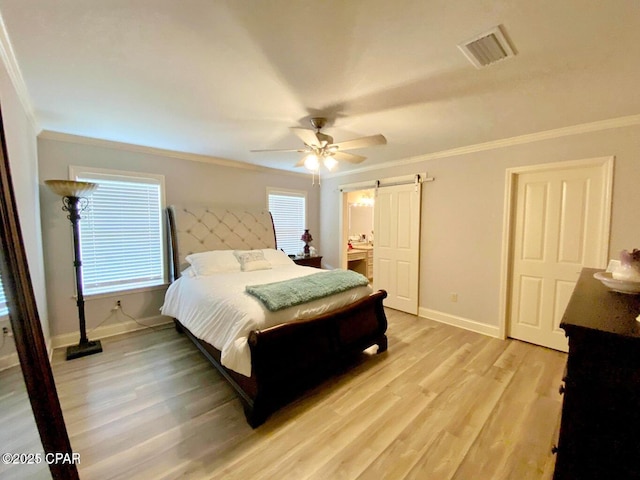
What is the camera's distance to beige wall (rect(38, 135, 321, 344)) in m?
2.90

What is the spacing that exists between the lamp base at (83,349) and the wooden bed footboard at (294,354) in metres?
1.14

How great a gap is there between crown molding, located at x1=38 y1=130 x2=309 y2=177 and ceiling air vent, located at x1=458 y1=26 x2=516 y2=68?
3414 millimetres

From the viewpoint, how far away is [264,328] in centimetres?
198

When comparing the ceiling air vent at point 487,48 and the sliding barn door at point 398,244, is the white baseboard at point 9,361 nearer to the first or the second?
the ceiling air vent at point 487,48

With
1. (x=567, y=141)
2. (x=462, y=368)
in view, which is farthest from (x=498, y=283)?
(x=567, y=141)

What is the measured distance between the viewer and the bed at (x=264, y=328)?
1.90 metres

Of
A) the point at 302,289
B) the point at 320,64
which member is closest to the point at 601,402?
the point at 302,289

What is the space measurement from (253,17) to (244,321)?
71.4 inches

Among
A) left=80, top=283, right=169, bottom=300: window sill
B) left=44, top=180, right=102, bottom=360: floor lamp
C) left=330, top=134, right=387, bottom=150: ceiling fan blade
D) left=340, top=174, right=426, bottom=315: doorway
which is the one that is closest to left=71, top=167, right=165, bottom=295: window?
left=80, top=283, right=169, bottom=300: window sill

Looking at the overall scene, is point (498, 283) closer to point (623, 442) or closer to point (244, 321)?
point (623, 442)

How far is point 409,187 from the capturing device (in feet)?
13.2

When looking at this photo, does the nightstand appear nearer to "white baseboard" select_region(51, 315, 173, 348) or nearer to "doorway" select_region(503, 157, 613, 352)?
"white baseboard" select_region(51, 315, 173, 348)

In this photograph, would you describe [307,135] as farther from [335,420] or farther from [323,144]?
[335,420]

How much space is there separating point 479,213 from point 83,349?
480 cm
